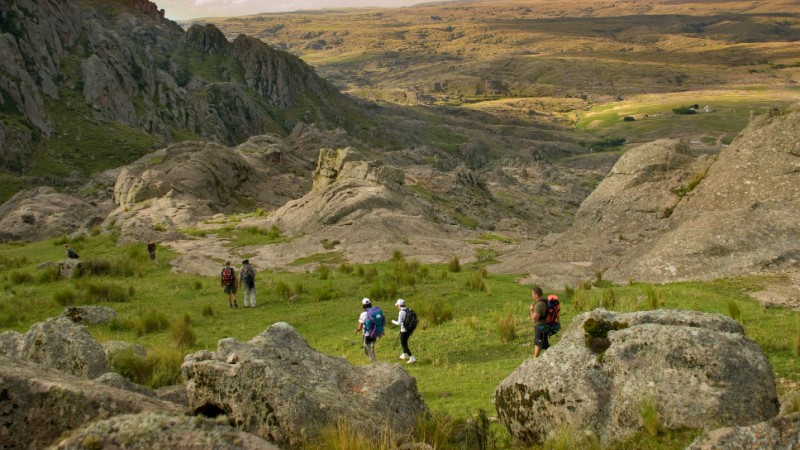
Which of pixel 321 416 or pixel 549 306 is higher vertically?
pixel 321 416

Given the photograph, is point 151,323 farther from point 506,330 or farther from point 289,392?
point 289,392

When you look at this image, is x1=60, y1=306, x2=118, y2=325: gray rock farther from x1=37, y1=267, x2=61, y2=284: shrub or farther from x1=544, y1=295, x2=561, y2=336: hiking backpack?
x1=544, y1=295, x2=561, y2=336: hiking backpack

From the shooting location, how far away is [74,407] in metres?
7.00

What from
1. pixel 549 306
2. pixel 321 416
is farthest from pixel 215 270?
pixel 321 416

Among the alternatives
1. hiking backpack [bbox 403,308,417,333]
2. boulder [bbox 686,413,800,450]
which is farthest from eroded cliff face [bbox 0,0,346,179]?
boulder [bbox 686,413,800,450]

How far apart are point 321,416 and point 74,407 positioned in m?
2.89

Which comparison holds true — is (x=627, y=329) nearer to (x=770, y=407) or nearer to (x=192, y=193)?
(x=770, y=407)

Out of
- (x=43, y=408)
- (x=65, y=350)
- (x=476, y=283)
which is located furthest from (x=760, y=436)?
(x=476, y=283)

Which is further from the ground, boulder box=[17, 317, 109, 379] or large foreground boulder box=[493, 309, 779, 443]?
large foreground boulder box=[493, 309, 779, 443]

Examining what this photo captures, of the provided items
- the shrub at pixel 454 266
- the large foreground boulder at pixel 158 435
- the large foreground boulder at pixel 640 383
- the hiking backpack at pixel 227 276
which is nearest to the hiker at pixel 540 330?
the large foreground boulder at pixel 640 383

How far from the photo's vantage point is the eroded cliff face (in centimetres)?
7750

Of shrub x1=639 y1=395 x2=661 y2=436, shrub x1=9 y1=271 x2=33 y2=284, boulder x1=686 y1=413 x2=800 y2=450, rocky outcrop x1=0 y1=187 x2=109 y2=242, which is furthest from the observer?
rocky outcrop x1=0 y1=187 x2=109 y2=242

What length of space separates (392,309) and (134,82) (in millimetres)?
87390

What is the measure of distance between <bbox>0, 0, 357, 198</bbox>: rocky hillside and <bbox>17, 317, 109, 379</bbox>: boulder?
205ft
